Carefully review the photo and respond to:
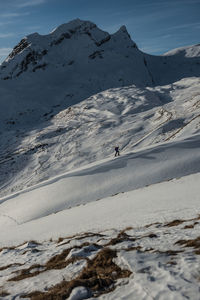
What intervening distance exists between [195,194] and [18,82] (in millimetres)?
87821

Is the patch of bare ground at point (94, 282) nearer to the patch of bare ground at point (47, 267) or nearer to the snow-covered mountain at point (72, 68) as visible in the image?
the patch of bare ground at point (47, 267)

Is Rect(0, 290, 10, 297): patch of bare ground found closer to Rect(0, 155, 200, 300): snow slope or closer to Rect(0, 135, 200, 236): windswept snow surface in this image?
Rect(0, 155, 200, 300): snow slope

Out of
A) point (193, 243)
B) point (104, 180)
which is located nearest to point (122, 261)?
point (193, 243)

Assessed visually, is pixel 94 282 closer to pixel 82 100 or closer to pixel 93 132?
pixel 93 132

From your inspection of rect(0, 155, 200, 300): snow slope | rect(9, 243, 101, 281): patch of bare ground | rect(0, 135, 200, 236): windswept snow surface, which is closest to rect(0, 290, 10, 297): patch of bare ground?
rect(0, 155, 200, 300): snow slope

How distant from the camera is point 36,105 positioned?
3194 inches

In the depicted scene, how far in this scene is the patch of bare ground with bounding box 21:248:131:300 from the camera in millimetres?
5586

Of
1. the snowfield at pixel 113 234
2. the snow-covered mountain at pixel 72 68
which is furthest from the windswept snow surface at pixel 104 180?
the snow-covered mountain at pixel 72 68

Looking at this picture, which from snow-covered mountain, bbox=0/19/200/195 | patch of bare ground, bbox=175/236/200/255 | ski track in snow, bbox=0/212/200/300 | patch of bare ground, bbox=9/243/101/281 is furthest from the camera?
snow-covered mountain, bbox=0/19/200/195

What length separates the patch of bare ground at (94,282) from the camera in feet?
18.3

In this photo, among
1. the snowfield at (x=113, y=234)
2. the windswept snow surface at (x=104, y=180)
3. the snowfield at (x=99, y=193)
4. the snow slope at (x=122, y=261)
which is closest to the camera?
the snow slope at (x=122, y=261)

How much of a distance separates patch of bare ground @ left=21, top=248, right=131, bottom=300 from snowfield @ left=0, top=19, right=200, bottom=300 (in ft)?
0.07

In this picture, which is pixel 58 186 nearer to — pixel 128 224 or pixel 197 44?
pixel 128 224

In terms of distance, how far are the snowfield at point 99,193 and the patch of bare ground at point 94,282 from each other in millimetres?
22
